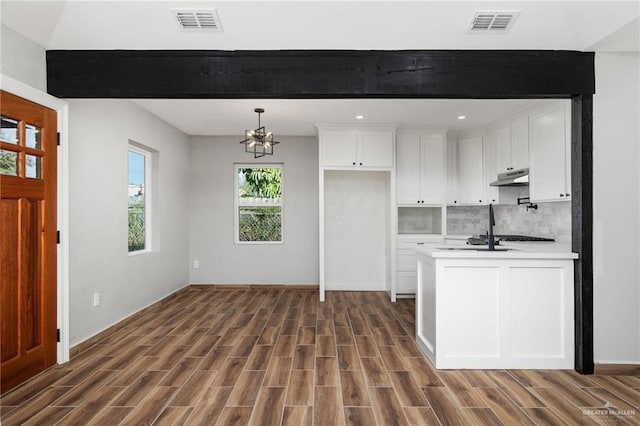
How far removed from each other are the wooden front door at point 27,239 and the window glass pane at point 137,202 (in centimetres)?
160

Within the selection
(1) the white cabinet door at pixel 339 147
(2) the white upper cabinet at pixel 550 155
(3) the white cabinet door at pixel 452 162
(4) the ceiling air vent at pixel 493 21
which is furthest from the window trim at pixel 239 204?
(4) the ceiling air vent at pixel 493 21

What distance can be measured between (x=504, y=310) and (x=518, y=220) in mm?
2564

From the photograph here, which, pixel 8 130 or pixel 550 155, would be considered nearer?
pixel 8 130

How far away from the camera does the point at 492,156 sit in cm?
514

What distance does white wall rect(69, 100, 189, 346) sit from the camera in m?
3.28

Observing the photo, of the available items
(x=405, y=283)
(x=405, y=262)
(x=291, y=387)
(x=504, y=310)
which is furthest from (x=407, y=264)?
(x=291, y=387)

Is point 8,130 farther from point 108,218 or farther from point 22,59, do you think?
point 108,218

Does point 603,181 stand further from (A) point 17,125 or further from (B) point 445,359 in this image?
(A) point 17,125

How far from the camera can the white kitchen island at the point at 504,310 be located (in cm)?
292

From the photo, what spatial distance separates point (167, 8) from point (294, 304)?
376 cm

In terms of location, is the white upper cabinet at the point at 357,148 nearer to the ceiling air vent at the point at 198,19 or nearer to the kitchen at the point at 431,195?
the kitchen at the point at 431,195

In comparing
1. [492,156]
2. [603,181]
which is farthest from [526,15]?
[492,156]

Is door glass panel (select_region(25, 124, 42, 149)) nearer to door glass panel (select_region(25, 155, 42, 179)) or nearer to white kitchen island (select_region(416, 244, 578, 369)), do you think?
door glass panel (select_region(25, 155, 42, 179))

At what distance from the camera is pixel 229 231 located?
6.08 m
